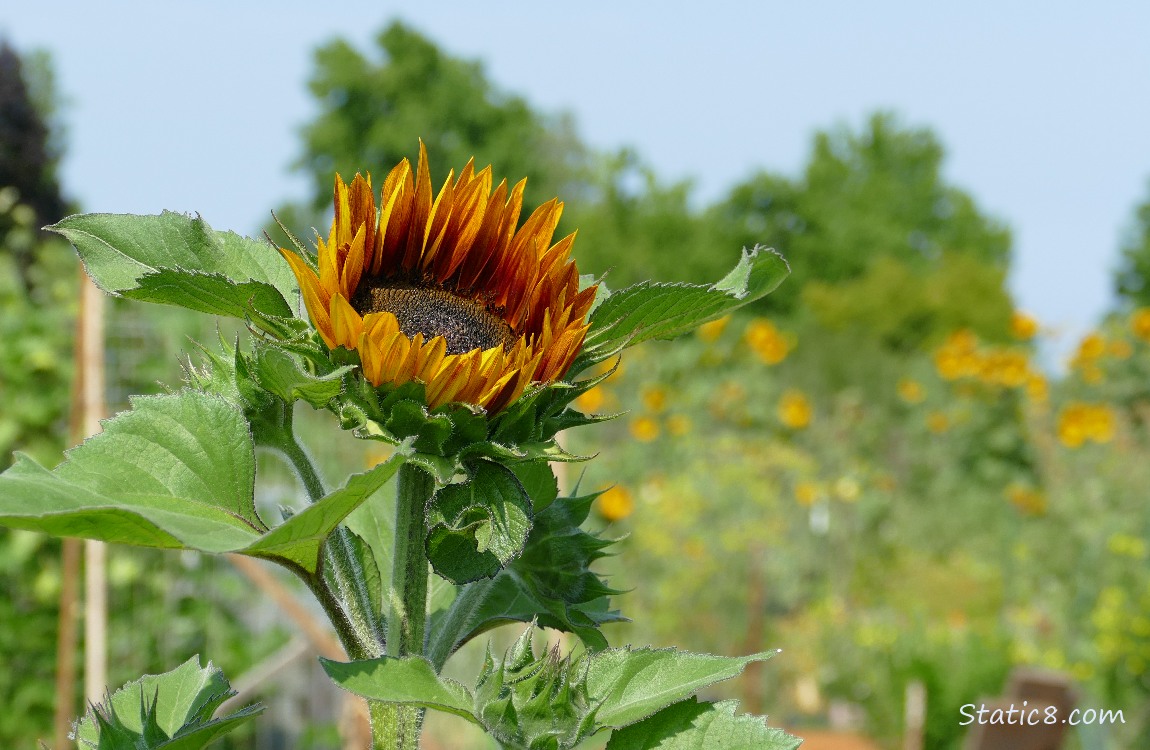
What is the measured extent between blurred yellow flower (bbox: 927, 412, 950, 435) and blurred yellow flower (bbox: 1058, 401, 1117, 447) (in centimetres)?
190

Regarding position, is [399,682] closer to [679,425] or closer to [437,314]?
[437,314]

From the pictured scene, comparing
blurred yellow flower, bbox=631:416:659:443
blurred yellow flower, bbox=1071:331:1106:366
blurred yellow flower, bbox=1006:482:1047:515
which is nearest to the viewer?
blurred yellow flower, bbox=631:416:659:443

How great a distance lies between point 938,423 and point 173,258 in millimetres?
8327

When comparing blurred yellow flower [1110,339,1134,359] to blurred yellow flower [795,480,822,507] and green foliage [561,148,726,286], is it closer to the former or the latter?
blurred yellow flower [795,480,822,507]

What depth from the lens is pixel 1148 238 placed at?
22.9 m

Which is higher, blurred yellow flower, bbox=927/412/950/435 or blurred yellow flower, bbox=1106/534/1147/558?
blurred yellow flower, bbox=927/412/950/435

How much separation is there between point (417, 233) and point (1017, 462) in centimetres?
822

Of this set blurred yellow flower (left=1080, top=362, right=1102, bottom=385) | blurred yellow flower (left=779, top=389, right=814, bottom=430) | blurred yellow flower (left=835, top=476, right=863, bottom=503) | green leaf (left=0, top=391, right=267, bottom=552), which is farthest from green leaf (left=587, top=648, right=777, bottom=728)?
blurred yellow flower (left=1080, top=362, right=1102, bottom=385)

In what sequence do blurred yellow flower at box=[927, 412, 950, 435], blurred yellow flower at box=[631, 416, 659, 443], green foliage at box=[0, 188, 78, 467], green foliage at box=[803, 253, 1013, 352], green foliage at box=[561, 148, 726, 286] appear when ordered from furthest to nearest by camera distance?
green foliage at box=[561, 148, 726, 286]
green foliage at box=[803, 253, 1013, 352]
blurred yellow flower at box=[927, 412, 950, 435]
blurred yellow flower at box=[631, 416, 659, 443]
green foliage at box=[0, 188, 78, 467]

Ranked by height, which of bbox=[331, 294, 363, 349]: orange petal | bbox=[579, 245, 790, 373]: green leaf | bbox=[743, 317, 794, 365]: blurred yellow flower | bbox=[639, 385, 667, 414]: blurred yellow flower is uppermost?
bbox=[743, 317, 794, 365]: blurred yellow flower

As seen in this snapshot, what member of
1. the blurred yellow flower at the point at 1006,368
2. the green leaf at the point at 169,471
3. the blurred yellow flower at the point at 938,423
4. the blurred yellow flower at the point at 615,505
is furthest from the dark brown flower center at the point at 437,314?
the blurred yellow flower at the point at 938,423

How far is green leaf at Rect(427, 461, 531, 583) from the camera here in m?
0.65

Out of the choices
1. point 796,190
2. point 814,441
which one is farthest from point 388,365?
point 796,190

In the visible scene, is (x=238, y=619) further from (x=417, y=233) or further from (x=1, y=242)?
(x=1, y=242)
